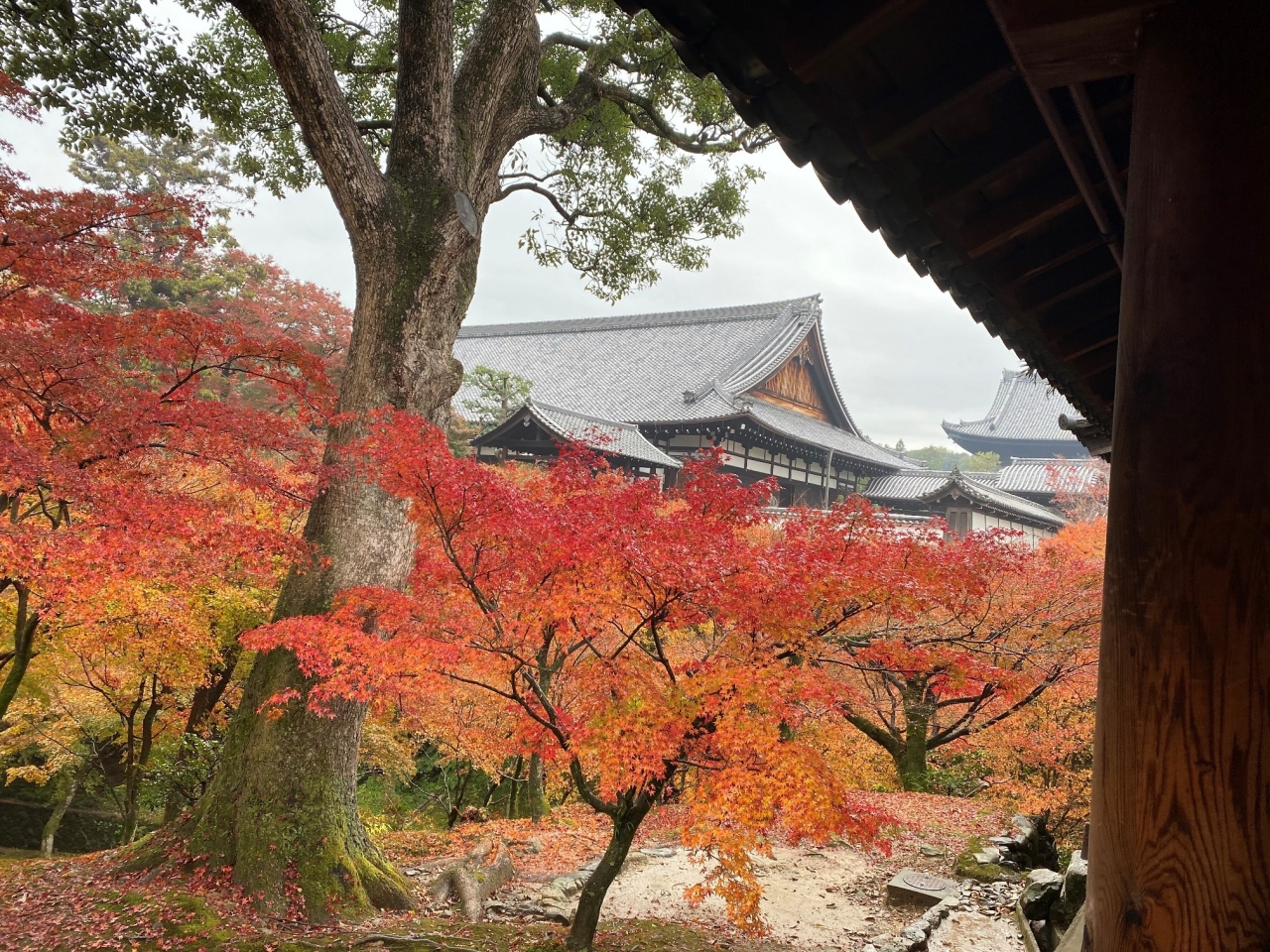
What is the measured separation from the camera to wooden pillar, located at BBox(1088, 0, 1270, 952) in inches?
53.9

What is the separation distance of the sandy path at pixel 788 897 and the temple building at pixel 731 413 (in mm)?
9564

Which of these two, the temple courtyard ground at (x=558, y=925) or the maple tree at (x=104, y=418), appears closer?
the temple courtyard ground at (x=558, y=925)

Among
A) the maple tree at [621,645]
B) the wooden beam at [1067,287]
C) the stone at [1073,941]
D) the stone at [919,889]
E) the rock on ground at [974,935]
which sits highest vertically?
the wooden beam at [1067,287]

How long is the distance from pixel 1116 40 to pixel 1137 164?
10.8 inches

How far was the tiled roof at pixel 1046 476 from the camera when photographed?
2609 cm

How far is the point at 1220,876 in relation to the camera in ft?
4.47

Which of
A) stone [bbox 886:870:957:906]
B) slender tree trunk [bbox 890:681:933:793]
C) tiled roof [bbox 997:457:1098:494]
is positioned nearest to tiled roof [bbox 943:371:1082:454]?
tiled roof [bbox 997:457:1098:494]

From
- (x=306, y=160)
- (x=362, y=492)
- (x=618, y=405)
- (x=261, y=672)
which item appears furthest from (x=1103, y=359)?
(x=618, y=405)

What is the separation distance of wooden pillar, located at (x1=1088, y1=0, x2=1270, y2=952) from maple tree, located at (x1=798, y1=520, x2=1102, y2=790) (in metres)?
3.70

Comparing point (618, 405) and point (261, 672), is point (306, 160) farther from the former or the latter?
point (618, 405)

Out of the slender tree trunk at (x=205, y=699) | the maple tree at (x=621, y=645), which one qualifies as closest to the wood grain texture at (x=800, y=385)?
the slender tree trunk at (x=205, y=699)

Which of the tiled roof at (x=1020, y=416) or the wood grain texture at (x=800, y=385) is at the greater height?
the tiled roof at (x=1020, y=416)

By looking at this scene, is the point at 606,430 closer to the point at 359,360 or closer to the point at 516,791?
the point at 516,791

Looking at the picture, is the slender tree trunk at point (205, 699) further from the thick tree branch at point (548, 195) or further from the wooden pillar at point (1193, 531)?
the wooden pillar at point (1193, 531)
